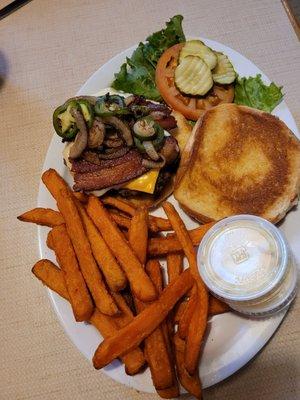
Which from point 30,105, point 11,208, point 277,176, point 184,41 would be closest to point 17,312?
point 11,208

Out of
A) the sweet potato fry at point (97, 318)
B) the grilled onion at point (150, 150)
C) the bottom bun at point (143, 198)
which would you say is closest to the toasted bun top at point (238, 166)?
the bottom bun at point (143, 198)

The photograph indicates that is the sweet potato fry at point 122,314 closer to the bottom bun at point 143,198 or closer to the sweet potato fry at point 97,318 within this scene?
the sweet potato fry at point 97,318

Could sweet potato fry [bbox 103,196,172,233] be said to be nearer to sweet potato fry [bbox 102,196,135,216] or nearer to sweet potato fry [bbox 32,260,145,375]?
sweet potato fry [bbox 102,196,135,216]

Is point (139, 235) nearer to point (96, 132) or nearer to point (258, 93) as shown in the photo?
point (96, 132)

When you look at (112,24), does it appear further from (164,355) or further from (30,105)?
(164,355)

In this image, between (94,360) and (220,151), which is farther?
(220,151)

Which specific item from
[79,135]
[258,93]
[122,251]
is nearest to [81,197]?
[79,135]
